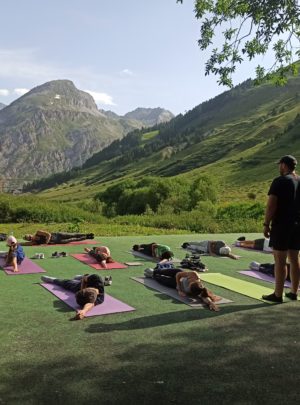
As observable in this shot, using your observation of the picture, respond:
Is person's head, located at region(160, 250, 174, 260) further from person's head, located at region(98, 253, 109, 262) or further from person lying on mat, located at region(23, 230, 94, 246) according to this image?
person lying on mat, located at region(23, 230, 94, 246)

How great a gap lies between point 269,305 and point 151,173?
15983 cm

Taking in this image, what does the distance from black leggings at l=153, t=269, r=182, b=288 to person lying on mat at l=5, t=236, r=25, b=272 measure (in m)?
3.41

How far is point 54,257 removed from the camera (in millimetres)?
11945

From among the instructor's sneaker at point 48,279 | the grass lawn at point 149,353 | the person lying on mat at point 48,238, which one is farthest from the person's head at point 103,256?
the person lying on mat at point 48,238

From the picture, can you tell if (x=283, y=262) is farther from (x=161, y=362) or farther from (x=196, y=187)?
(x=196, y=187)

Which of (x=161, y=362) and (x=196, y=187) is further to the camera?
(x=196, y=187)

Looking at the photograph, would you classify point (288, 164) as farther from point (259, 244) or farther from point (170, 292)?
point (259, 244)

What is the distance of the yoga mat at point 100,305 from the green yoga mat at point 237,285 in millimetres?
2574

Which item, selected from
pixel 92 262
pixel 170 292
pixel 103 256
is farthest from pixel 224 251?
pixel 170 292

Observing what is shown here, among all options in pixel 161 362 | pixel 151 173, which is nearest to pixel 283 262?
pixel 161 362

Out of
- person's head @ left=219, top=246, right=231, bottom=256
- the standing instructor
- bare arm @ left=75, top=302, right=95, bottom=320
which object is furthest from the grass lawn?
person's head @ left=219, top=246, right=231, bottom=256

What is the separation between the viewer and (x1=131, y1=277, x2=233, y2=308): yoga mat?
7.50m

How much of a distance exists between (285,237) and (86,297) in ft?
11.5

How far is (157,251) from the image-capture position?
1223cm
